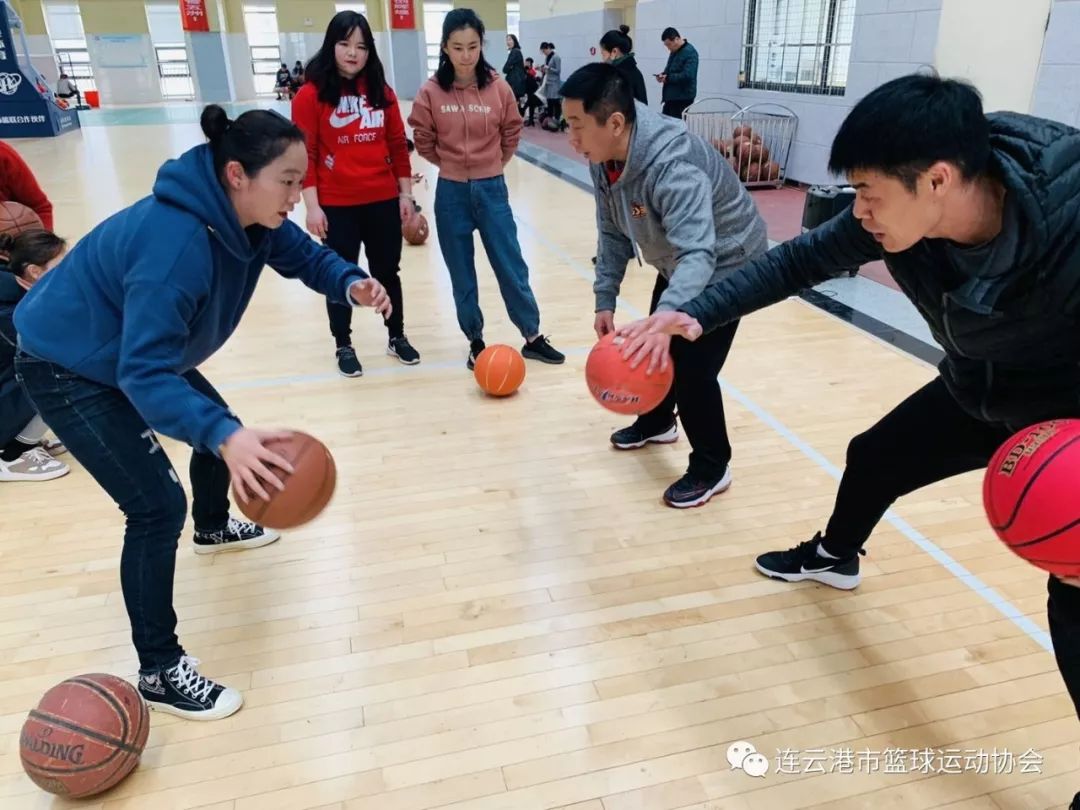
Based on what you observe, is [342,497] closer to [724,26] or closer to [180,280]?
[180,280]

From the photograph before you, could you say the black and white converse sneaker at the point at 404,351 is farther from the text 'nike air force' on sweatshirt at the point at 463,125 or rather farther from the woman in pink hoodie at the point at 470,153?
the text 'nike air force' on sweatshirt at the point at 463,125

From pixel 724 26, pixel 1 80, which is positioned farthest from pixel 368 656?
pixel 1 80

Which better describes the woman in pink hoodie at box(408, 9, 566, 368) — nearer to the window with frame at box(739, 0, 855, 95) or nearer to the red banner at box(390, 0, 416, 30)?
the window with frame at box(739, 0, 855, 95)

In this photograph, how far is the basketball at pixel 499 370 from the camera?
12.8 feet

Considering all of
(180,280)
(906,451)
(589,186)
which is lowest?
(589,186)

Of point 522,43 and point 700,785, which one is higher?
point 522,43

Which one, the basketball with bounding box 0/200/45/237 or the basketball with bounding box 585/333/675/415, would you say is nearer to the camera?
the basketball with bounding box 585/333/675/415

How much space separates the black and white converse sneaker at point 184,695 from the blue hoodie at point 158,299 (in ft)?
2.50

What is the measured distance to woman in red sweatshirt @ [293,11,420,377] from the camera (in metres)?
3.69

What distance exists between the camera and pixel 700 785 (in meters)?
1.88

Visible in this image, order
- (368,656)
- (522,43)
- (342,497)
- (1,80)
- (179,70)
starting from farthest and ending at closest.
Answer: (179,70) → (522,43) → (1,80) → (342,497) → (368,656)

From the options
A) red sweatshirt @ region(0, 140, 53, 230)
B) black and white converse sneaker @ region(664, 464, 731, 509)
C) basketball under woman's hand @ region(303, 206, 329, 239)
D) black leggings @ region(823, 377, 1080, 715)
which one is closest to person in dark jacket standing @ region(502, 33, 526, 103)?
basketball under woman's hand @ region(303, 206, 329, 239)

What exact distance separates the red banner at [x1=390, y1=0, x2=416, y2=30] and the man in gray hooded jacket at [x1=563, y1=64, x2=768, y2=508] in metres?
23.7

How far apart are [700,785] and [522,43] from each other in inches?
824
